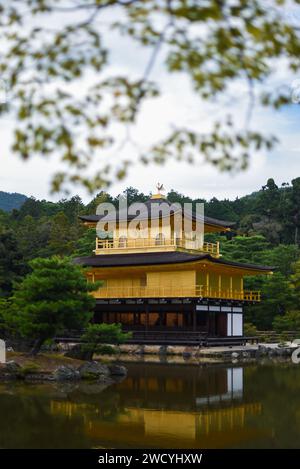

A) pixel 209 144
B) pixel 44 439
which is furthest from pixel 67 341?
pixel 209 144

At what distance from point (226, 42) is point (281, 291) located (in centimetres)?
3334

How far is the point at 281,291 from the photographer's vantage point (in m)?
36.2

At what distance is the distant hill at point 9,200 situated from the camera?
150m

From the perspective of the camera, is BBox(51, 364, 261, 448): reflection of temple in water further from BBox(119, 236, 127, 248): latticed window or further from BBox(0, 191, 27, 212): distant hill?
BBox(0, 191, 27, 212): distant hill

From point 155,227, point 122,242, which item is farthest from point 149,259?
point 122,242

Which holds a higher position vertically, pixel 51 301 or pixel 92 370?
pixel 51 301

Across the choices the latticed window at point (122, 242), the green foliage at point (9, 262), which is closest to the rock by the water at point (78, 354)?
the green foliage at point (9, 262)

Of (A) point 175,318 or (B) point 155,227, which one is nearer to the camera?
(A) point 175,318

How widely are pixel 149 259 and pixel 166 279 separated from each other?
4.33ft

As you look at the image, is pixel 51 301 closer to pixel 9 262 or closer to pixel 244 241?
pixel 9 262

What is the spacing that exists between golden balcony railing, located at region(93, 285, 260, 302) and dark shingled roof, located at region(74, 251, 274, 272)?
1.43m

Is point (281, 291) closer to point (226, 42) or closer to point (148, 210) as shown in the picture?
point (148, 210)

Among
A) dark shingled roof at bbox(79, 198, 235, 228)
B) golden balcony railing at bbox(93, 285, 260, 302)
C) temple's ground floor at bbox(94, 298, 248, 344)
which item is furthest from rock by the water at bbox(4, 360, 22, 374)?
dark shingled roof at bbox(79, 198, 235, 228)

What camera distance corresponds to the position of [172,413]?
1309 centimetres
